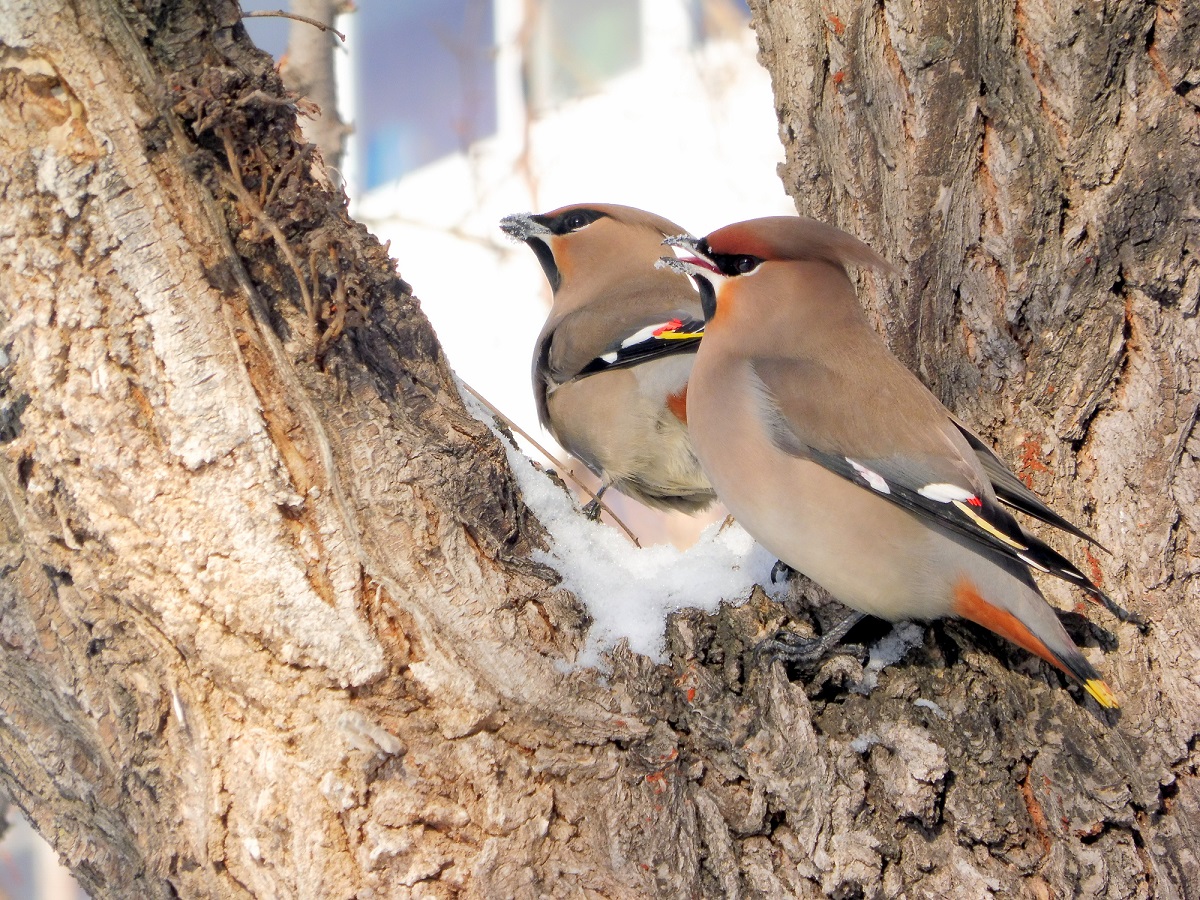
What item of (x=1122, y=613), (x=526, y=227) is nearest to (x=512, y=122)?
(x=526, y=227)

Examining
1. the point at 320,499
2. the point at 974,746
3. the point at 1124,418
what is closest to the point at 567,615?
the point at 320,499

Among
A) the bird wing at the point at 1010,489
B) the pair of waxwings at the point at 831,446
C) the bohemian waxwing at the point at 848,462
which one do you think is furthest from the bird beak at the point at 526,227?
the bird wing at the point at 1010,489

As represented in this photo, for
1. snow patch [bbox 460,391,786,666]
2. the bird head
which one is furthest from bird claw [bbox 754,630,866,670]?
the bird head

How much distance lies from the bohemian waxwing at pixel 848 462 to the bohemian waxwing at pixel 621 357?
0.66 metres

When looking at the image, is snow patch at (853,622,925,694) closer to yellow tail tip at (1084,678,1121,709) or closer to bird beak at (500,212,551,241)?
yellow tail tip at (1084,678,1121,709)

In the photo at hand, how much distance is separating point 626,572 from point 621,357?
5.16ft

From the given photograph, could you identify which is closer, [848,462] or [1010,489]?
[1010,489]

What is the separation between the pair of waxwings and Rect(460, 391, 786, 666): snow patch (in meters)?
0.13

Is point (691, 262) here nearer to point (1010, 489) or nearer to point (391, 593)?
point (1010, 489)

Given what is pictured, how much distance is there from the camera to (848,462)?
2.80 m

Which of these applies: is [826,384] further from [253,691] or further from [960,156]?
[253,691]

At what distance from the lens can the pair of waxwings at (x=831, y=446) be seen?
252cm

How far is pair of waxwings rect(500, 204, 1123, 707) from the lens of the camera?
2518 mm

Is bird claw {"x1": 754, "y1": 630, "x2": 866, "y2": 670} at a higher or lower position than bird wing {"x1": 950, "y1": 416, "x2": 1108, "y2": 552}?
lower
